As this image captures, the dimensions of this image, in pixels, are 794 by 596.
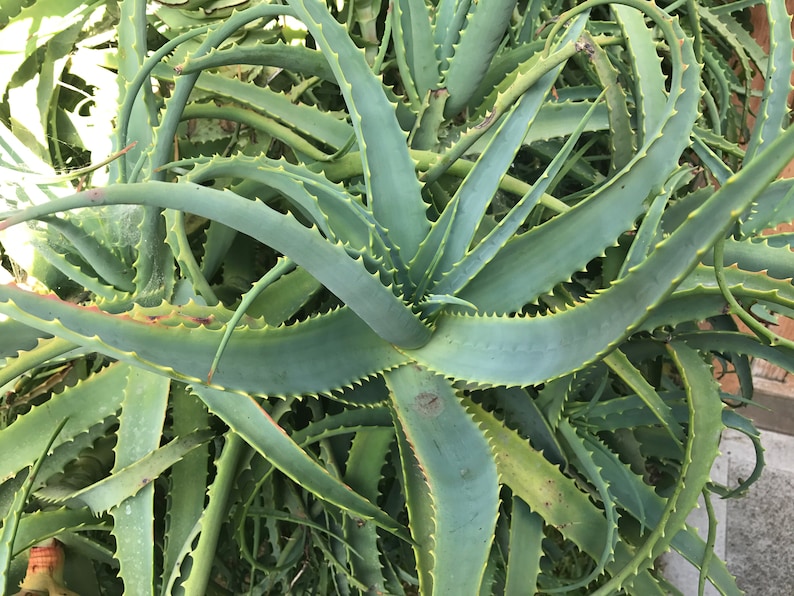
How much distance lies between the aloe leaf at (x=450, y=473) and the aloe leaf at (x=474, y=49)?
0.21 metres

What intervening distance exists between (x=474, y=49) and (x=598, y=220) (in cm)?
16

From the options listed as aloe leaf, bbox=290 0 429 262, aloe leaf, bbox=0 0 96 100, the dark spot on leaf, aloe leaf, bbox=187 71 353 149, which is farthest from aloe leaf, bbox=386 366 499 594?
aloe leaf, bbox=0 0 96 100

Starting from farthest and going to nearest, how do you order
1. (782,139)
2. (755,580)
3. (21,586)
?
(755,580) < (21,586) < (782,139)

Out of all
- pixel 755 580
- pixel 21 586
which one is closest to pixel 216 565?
pixel 21 586

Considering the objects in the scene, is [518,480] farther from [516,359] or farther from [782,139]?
[782,139]

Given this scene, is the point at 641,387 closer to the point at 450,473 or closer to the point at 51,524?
the point at 450,473

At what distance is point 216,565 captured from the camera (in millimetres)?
483

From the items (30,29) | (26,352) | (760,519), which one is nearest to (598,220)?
(26,352)

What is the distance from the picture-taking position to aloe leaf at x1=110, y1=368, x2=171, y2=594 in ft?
1.26

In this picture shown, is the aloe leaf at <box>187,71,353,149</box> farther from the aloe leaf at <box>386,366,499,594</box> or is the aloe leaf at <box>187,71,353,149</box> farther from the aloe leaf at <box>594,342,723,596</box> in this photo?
the aloe leaf at <box>594,342,723,596</box>

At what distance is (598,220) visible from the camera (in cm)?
35

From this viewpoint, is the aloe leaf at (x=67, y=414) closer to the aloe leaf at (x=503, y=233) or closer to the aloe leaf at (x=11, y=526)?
the aloe leaf at (x=11, y=526)

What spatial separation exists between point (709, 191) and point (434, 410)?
0.28m

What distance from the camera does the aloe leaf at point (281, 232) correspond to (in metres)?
0.24
